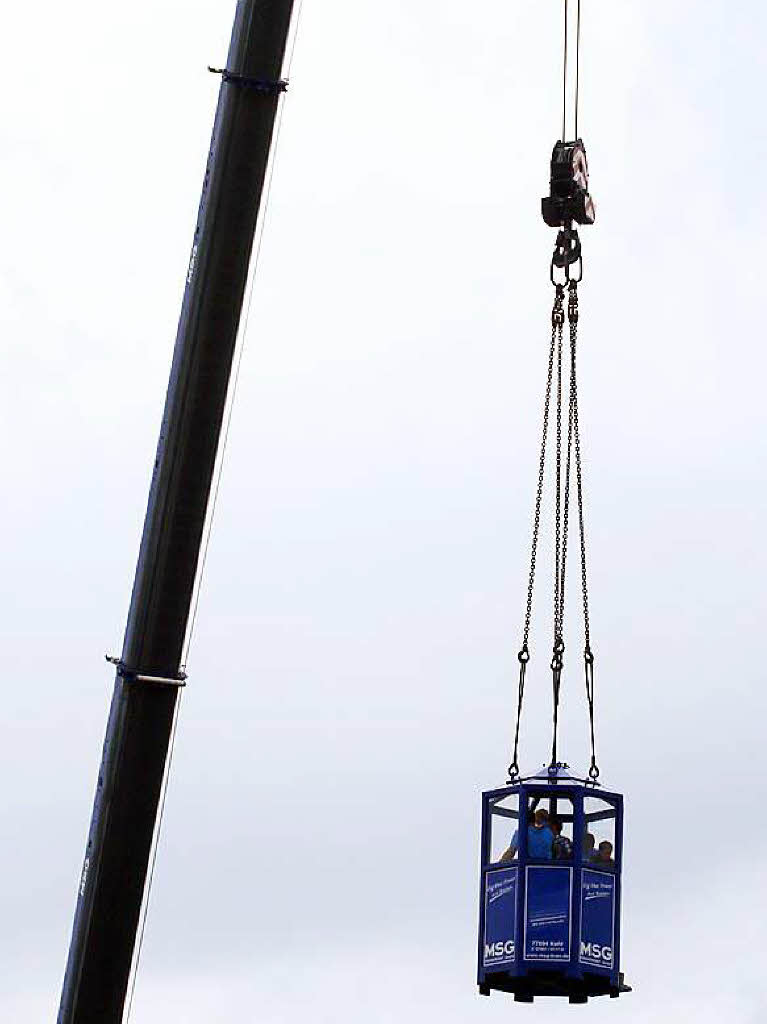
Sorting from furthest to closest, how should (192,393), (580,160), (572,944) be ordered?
(580,160)
(572,944)
(192,393)

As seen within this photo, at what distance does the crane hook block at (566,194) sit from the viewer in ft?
74.6

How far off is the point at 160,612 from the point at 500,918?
617cm

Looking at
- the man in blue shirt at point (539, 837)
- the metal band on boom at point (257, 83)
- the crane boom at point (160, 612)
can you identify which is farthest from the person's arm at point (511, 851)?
the metal band on boom at point (257, 83)

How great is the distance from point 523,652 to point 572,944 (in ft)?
8.17

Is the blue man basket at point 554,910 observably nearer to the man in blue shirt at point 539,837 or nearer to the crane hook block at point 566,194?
the man in blue shirt at point 539,837

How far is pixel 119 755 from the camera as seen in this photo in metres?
16.4

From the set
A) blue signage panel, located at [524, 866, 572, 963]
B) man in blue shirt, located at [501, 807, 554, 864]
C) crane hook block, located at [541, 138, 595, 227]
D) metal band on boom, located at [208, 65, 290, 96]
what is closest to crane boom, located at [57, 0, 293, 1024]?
metal band on boom, located at [208, 65, 290, 96]

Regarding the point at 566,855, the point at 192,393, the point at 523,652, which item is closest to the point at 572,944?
the point at 566,855

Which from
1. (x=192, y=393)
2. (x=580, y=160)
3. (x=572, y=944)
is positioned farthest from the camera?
(x=580, y=160)

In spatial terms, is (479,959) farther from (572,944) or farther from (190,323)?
(190,323)

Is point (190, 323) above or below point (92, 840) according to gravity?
above

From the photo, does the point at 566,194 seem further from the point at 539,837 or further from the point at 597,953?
the point at 597,953

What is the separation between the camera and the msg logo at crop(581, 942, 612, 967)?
2086 centimetres

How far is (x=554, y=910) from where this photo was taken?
20.9 metres
